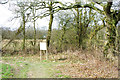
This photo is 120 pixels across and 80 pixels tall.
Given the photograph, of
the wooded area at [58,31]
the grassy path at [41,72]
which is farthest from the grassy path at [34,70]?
the wooded area at [58,31]

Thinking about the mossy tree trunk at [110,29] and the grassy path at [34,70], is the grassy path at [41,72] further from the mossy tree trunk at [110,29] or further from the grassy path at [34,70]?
the mossy tree trunk at [110,29]

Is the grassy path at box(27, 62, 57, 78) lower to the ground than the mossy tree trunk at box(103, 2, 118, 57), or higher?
lower

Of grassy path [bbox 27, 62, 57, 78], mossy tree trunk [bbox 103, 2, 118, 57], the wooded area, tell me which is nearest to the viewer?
grassy path [bbox 27, 62, 57, 78]

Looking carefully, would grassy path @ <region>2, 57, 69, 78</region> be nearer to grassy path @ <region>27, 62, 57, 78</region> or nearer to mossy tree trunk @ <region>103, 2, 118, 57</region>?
grassy path @ <region>27, 62, 57, 78</region>

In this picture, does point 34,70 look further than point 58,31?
No

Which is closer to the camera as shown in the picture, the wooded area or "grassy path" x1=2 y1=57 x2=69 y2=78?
"grassy path" x1=2 y1=57 x2=69 y2=78

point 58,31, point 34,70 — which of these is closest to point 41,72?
point 34,70

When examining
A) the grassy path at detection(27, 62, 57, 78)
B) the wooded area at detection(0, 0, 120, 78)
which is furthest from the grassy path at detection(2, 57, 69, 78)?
the wooded area at detection(0, 0, 120, 78)

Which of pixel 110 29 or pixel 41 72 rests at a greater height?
pixel 110 29

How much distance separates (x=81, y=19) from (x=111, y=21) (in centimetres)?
681

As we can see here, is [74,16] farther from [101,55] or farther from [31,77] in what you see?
[31,77]

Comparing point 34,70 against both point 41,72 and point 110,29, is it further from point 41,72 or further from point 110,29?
point 110,29

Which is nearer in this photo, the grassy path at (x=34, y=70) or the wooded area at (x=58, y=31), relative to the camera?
the grassy path at (x=34, y=70)

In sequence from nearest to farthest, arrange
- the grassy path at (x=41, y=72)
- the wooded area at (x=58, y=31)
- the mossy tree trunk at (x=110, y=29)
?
the grassy path at (x=41, y=72)
the mossy tree trunk at (x=110, y=29)
the wooded area at (x=58, y=31)
